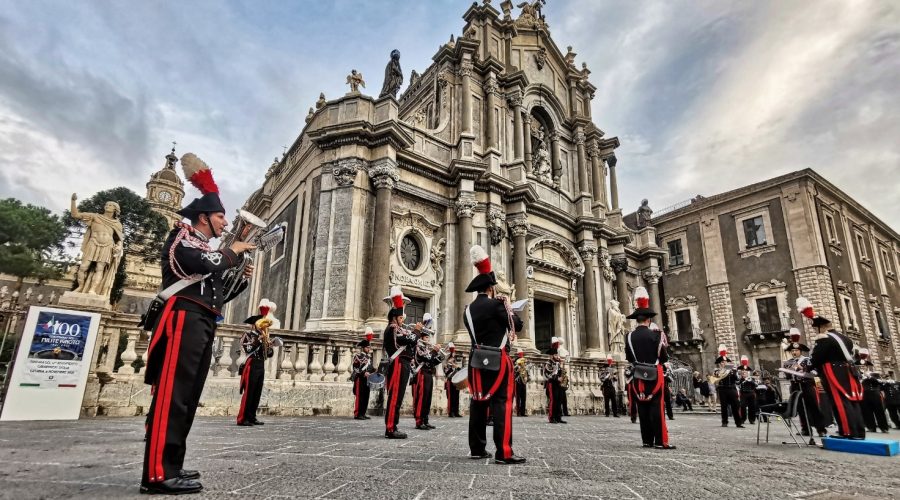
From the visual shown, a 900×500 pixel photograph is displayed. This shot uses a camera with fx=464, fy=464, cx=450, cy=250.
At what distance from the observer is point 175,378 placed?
3029 mm

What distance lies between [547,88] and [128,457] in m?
23.8

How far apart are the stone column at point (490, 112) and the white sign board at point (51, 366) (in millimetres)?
15010

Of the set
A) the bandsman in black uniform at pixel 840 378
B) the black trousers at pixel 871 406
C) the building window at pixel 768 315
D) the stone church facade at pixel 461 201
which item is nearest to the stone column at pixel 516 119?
the stone church facade at pixel 461 201

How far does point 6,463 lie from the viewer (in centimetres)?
339

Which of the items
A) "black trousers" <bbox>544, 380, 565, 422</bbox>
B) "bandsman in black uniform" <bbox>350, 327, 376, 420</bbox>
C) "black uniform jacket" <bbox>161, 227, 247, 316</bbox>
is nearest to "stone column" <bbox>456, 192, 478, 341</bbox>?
"black trousers" <bbox>544, 380, 565, 422</bbox>

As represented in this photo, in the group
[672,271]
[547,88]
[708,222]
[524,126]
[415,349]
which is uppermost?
[547,88]

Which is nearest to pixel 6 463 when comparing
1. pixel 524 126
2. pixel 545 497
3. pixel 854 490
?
pixel 545 497

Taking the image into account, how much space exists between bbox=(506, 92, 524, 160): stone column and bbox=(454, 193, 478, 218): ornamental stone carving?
514 cm

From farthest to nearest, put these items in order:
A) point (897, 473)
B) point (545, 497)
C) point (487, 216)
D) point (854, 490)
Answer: point (487, 216), point (897, 473), point (854, 490), point (545, 497)

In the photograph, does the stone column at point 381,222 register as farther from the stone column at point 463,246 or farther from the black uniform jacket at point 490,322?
the black uniform jacket at point 490,322

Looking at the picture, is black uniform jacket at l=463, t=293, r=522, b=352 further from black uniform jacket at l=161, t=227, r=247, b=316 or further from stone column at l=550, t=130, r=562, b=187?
stone column at l=550, t=130, r=562, b=187

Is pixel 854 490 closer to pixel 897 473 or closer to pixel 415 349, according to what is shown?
pixel 897 473

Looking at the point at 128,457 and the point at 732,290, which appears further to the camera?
the point at 732,290

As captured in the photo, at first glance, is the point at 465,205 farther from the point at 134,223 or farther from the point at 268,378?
the point at 134,223
